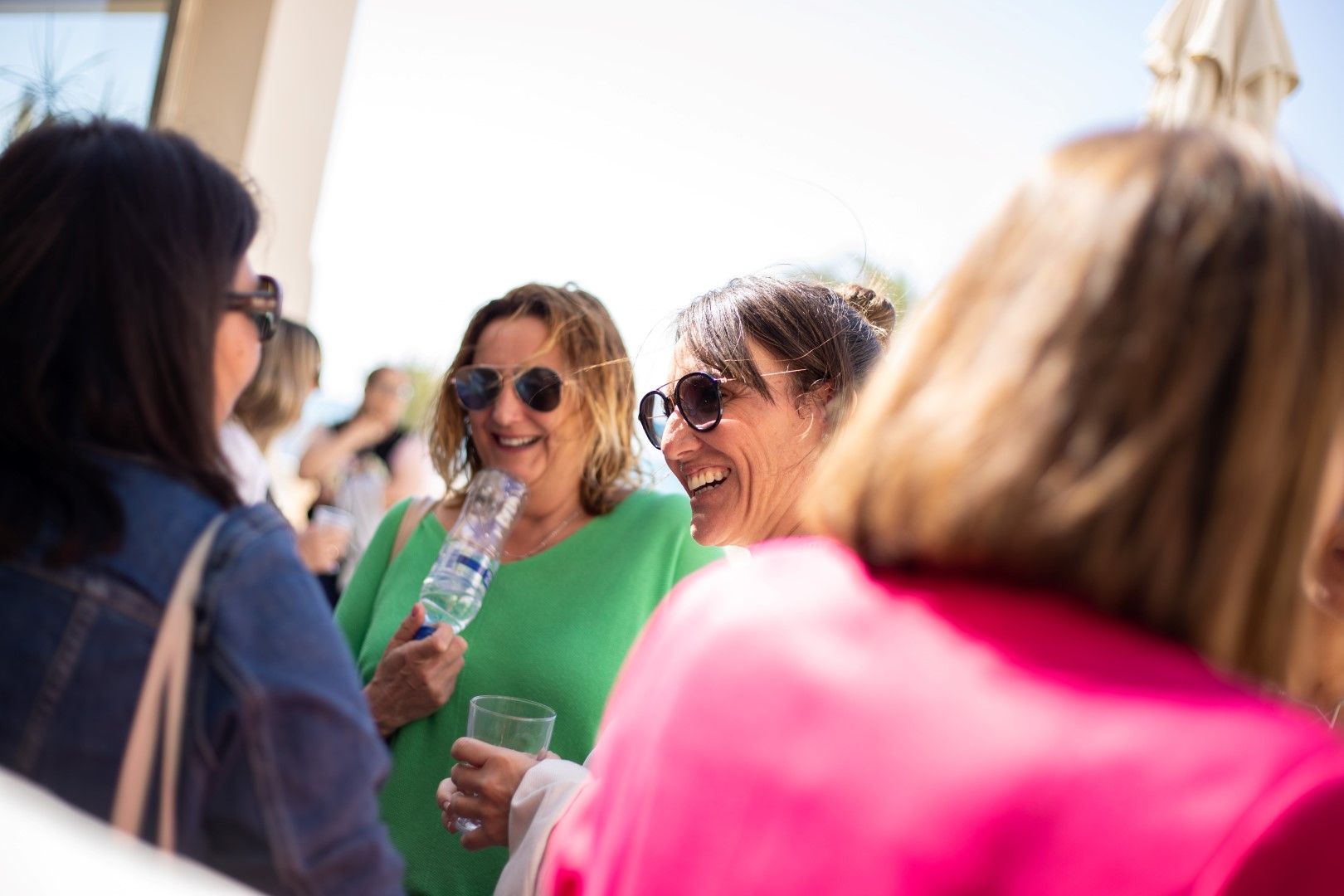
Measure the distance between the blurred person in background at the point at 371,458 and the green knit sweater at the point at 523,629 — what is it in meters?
3.08

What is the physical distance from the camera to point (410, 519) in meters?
3.17

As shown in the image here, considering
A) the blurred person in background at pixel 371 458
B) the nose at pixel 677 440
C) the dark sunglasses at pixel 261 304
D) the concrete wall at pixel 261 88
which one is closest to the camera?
the dark sunglasses at pixel 261 304

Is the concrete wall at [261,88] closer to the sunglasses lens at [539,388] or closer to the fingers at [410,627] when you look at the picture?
the sunglasses lens at [539,388]

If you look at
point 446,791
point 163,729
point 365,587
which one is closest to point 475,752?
point 446,791

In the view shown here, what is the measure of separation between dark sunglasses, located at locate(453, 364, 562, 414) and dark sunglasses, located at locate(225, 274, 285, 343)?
147 centimetres

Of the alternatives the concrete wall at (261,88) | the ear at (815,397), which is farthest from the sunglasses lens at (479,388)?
the concrete wall at (261,88)

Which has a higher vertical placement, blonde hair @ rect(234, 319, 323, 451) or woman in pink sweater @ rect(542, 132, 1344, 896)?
woman in pink sweater @ rect(542, 132, 1344, 896)

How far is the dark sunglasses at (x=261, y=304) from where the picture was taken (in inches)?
58.4

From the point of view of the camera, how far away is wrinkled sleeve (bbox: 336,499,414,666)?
9.77 ft

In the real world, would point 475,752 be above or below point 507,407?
below

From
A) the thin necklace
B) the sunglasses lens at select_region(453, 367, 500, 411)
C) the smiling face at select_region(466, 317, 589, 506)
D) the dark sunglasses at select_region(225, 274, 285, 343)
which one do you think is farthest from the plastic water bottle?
the dark sunglasses at select_region(225, 274, 285, 343)

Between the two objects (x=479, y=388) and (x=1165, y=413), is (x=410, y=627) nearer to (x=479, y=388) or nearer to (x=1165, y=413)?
(x=479, y=388)

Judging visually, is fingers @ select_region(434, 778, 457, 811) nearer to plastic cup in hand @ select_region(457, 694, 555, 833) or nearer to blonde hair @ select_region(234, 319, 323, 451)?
plastic cup in hand @ select_region(457, 694, 555, 833)

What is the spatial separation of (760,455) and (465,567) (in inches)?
33.3
